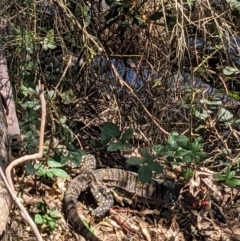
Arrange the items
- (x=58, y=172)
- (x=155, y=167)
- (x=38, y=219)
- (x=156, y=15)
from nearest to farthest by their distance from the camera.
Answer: (x=155, y=167) → (x=58, y=172) → (x=38, y=219) → (x=156, y=15)

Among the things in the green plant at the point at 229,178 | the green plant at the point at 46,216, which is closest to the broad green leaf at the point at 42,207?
the green plant at the point at 46,216

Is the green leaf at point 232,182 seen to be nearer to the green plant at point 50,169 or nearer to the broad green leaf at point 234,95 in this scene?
the broad green leaf at point 234,95

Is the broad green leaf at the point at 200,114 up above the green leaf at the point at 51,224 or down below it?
above

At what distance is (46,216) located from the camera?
4578mm

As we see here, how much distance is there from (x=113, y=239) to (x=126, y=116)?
1030 millimetres

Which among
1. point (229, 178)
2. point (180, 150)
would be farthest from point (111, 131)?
point (229, 178)

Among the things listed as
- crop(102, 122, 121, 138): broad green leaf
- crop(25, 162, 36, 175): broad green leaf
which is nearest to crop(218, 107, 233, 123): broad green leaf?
crop(102, 122, 121, 138): broad green leaf

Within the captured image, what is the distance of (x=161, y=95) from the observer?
521 centimetres

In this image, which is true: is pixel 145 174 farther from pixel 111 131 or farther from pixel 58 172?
pixel 58 172

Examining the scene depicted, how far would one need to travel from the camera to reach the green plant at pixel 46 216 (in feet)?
14.8

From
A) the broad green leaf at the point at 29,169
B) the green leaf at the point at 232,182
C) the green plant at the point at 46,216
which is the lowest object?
the green plant at the point at 46,216

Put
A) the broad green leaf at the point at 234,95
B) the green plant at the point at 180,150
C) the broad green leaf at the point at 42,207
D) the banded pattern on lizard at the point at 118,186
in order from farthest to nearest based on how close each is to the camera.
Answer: the banded pattern on lizard at the point at 118,186 < the broad green leaf at the point at 234,95 < the broad green leaf at the point at 42,207 < the green plant at the point at 180,150

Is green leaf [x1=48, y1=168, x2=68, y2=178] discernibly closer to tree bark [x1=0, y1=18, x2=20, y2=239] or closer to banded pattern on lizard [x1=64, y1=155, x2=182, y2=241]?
tree bark [x1=0, y1=18, x2=20, y2=239]

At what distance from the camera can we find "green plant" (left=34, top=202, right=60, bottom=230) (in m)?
4.51
